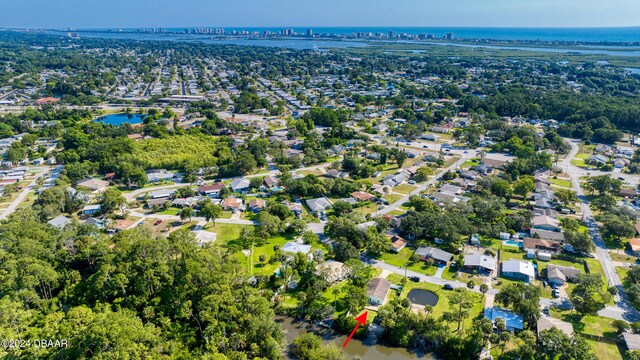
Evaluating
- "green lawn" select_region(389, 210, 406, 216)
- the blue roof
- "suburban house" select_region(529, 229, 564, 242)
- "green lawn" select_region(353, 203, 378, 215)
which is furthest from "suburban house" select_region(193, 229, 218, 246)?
"suburban house" select_region(529, 229, 564, 242)

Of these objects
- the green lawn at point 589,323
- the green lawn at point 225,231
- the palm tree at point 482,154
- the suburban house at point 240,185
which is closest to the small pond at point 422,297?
the green lawn at point 589,323

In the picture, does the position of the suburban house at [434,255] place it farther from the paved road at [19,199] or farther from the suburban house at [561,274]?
the paved road at [19,199]

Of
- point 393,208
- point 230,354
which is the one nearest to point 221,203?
point 393,208

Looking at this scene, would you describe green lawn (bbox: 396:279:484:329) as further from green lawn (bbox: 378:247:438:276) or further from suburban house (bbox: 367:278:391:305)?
green lawn (bbox: 378:247:438:276)

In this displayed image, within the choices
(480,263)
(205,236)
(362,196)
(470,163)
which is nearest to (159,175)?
(205,236)

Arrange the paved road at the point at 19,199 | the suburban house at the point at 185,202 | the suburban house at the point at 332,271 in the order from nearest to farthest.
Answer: the suburban house at the point at 332,271 < the paved road at the point at 19,199 < the suburban house at the point at 185,202
